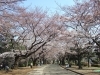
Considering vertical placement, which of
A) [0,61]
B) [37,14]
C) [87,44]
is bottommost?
[0,61]

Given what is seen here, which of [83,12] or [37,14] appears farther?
[37,14]

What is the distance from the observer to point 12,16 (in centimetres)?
1452

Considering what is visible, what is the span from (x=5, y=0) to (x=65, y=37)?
27.2 metres

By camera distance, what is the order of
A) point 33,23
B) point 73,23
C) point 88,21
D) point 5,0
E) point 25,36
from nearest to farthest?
point 5,0
point 88,21
point 73,23
point 33,23
point 25,36

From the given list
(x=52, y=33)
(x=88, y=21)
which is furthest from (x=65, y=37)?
(x=88, y=21)

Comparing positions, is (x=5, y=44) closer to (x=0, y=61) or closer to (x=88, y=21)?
(x=0, y=61)

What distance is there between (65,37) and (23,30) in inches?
291

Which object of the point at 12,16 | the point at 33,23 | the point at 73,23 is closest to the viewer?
the point at 12,16

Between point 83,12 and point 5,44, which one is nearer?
point 83,12

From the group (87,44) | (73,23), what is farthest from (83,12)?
(87,44)

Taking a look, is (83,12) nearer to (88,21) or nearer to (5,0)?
(88,21)

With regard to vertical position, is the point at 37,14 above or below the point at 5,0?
above

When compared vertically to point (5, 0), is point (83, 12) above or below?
above

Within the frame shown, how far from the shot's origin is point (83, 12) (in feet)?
83.8
